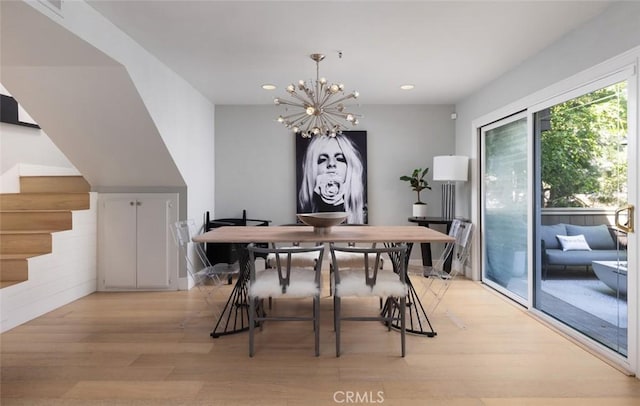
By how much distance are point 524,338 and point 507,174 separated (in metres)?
1.87

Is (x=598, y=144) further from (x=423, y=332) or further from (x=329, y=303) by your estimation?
(x=329, y=303)

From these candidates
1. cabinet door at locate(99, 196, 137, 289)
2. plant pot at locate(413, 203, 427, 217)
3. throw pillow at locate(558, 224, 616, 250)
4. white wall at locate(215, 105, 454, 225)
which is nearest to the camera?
throw pillow at locate(558, 224, 616, 250)

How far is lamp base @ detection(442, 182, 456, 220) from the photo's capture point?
5.60 metres

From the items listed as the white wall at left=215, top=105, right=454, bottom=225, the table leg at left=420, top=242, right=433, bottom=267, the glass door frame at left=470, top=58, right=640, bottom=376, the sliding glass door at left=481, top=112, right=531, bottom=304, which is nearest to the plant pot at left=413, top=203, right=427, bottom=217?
the white wall at left=215, top=105, right=454, bottom=225

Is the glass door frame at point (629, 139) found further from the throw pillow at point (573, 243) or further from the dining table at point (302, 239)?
the dining table at point (302, 239)

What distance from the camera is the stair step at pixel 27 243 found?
3.55 metres

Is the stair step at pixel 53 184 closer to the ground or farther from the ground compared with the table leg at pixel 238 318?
farther from the ground

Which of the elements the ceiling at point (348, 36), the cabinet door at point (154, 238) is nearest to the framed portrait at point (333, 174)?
the ceiling at point (348, 36)

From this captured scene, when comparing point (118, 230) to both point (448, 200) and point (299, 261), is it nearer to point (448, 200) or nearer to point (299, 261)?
point (299, 261)

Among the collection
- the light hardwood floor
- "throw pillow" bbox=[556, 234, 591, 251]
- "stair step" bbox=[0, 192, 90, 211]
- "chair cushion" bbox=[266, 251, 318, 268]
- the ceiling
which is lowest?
the light hardwood floor

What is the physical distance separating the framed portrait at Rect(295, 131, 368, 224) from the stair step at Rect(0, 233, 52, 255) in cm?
307

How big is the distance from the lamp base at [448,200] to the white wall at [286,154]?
0.34 feet

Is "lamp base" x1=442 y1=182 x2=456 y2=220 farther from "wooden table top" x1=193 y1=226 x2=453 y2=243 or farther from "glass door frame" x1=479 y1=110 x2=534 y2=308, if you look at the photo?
"wooden table top" x1=193 y1=226 x2=453 y2=243

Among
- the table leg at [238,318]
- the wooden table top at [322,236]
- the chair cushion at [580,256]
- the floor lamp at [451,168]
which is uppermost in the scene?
the floor lamp at [451,168]
